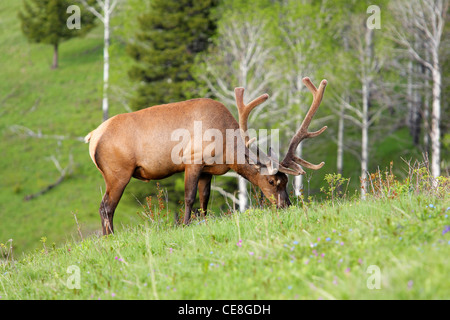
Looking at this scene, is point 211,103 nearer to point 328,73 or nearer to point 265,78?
point 265,78

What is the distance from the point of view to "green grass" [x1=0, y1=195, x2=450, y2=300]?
11.1 feet

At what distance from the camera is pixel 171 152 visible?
7.38 metres

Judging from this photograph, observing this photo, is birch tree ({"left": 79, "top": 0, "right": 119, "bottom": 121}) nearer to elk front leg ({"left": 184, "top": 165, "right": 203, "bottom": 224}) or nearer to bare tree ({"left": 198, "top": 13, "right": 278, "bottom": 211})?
bare tree ({"left": 198, "top": 13, "right": 278, "bottom": 211})

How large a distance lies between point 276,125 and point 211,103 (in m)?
12.7

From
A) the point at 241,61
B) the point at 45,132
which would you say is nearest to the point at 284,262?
the point at 241,61

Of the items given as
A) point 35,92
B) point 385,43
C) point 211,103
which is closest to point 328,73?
point 385,43

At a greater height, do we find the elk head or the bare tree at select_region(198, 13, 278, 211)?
the bare tree at select_region(198, 13, 278, 211)

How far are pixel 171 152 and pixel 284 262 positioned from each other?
3.72m

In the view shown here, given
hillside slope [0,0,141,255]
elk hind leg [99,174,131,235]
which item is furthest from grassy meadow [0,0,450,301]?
hillside slope [0,0,141,255]

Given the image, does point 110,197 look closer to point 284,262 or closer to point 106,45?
point 284,262

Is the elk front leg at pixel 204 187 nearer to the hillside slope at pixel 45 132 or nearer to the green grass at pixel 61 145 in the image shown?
the green grass at pixel 61 145

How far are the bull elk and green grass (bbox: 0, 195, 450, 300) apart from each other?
5.52 feet

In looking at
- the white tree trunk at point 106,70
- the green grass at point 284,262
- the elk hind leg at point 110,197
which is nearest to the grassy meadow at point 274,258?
the green grass at point 284,262

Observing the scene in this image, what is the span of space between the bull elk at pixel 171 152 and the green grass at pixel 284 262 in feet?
5.52
